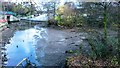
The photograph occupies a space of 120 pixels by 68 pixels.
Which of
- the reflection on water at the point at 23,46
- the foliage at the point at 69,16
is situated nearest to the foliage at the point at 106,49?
the foliage at the point at 69,16

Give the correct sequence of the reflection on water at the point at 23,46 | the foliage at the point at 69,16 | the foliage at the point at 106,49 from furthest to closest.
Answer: the foliage at the point at 69,16
the reflection on water at the point at 23,46
the foliage at the point at 106,49

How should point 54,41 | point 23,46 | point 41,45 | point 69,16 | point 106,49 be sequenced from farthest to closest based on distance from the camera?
1. point 54,41
2. point 41,45
3. point 69,16
4. point 23,46
5. point 106,49

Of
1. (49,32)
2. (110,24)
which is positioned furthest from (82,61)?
(49,32)

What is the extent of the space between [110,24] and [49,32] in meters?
1.23

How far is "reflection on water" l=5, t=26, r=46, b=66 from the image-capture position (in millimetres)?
2845

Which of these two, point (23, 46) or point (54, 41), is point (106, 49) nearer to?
point (23, 46)

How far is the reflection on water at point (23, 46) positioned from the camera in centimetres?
285

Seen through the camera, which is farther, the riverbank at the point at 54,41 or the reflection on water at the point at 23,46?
the riverbank at the point at 54,41

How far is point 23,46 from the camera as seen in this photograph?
10.5ft

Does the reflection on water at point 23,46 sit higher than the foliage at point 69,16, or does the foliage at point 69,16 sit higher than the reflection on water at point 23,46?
the foliage at point 69,16

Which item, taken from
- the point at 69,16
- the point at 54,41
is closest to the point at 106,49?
the point at 69,16

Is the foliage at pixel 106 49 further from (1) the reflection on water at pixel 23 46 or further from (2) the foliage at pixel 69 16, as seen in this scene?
(1) the reflection on water at pixel 23 46

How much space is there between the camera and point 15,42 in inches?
129

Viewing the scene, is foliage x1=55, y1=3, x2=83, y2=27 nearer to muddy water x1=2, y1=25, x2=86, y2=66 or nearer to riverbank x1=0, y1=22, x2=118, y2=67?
riverbank x1=0, y1=22, x2=118, y2=67
